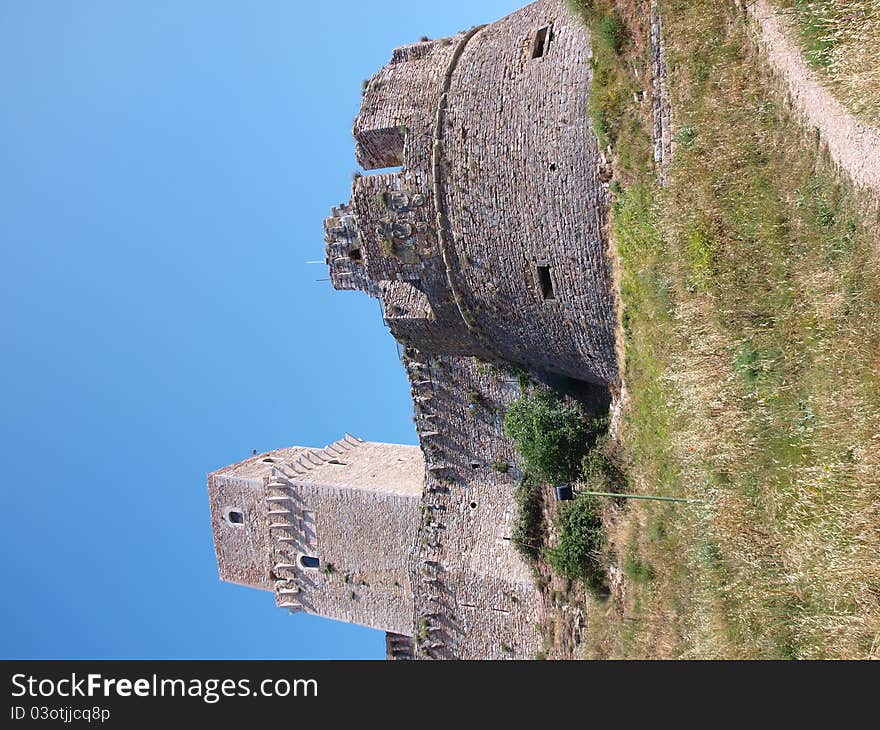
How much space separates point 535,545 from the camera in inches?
669

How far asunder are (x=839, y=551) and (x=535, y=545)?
843 cm

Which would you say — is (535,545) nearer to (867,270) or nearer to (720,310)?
(720,310)

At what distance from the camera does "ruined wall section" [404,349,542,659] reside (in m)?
17.3

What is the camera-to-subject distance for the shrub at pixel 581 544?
599 inches

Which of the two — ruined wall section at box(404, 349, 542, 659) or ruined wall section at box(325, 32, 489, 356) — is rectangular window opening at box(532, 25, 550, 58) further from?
ruined wall section at box(404, 349, 542, 659)

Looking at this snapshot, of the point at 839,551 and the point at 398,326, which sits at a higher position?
the point at 398,326

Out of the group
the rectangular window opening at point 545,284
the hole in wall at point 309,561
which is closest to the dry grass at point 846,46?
the rectangular window opening at point 545,284

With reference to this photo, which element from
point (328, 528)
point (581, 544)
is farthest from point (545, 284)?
point (328, 528)

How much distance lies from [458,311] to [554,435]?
313cm

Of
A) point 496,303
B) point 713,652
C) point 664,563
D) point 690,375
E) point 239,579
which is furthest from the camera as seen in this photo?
point 239,579

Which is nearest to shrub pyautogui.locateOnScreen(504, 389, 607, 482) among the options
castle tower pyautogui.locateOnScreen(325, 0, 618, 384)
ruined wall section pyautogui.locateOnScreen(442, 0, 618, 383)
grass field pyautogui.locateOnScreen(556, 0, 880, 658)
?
castle tower pyautogui.locateOnScreen(325, 0, 618, 384)

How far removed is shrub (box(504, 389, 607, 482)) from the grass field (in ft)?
4.51
